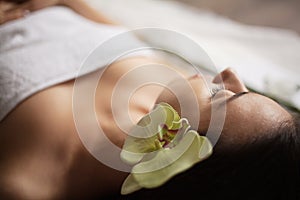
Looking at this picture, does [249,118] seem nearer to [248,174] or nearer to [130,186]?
[248,174]

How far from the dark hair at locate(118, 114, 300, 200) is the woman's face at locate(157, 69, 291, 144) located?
16 millimetres

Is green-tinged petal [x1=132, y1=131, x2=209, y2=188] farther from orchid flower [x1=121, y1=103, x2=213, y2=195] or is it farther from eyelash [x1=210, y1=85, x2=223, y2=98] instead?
eyelash [x1=210, y1=85, x2=223, y2=98]

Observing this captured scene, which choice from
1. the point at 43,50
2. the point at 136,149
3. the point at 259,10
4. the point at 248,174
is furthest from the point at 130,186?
the point at 259,10

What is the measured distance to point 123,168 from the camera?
761mm

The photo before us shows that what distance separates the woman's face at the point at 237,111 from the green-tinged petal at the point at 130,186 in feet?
0.36

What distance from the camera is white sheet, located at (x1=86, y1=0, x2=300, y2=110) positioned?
3.82ft

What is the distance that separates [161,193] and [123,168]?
0.24ft

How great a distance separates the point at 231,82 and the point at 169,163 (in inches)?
8.5

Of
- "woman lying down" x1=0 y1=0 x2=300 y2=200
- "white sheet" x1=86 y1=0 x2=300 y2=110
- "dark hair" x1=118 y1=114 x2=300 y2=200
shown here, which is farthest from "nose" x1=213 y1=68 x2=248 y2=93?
"white sheet" x1=86 y1=0 x2=300 y2=110

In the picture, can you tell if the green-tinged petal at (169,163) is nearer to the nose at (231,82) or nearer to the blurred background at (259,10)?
the nose at (231,82)

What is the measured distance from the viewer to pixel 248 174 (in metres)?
0.71

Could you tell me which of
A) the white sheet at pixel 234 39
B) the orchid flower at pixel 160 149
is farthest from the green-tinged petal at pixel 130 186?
the white sheet at pixel 234 39

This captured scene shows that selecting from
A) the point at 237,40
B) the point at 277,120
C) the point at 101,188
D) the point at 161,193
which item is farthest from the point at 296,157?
the point at 237,40

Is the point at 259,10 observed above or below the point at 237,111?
below
